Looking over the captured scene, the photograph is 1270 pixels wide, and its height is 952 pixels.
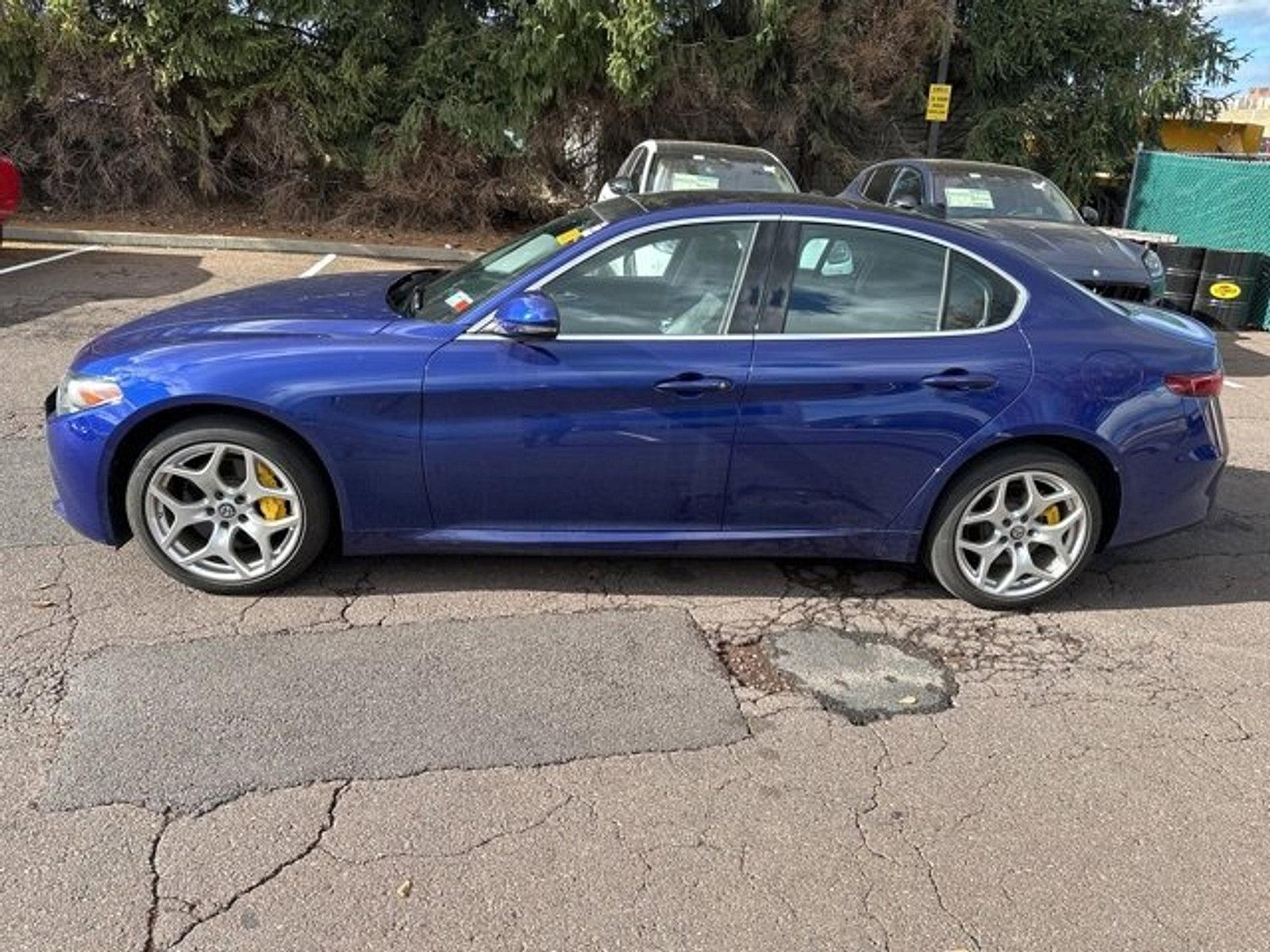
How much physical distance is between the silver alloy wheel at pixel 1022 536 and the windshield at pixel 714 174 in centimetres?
573

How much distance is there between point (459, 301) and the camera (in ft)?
12.3

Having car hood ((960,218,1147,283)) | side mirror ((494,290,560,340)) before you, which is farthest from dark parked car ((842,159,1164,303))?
side mirror ((494,290,560,340))

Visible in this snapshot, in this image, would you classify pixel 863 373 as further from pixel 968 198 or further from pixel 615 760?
pixel 968 198

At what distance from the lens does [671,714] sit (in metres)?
3.13

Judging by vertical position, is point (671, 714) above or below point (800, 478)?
below

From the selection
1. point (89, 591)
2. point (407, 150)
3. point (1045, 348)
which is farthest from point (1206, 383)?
point (407, 150)

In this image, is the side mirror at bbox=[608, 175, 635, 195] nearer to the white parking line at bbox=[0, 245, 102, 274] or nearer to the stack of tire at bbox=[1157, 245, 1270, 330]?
the stack of tire at bbox=[1157, 245, 1270, 330]

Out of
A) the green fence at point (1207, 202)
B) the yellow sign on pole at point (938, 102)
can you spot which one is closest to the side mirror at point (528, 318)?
the green fence at point (1207, 202)

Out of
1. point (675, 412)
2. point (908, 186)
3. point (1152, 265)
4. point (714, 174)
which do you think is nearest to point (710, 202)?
point (675, 412)

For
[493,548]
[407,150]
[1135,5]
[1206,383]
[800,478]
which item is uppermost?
[1135,5]

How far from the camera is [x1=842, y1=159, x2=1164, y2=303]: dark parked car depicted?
24.7 ft

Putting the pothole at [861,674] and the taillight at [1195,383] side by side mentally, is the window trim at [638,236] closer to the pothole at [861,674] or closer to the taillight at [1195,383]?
the pothole at [861,674]

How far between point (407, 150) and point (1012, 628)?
11.3 metres

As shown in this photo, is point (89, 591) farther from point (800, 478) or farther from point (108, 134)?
point (108, 134)
